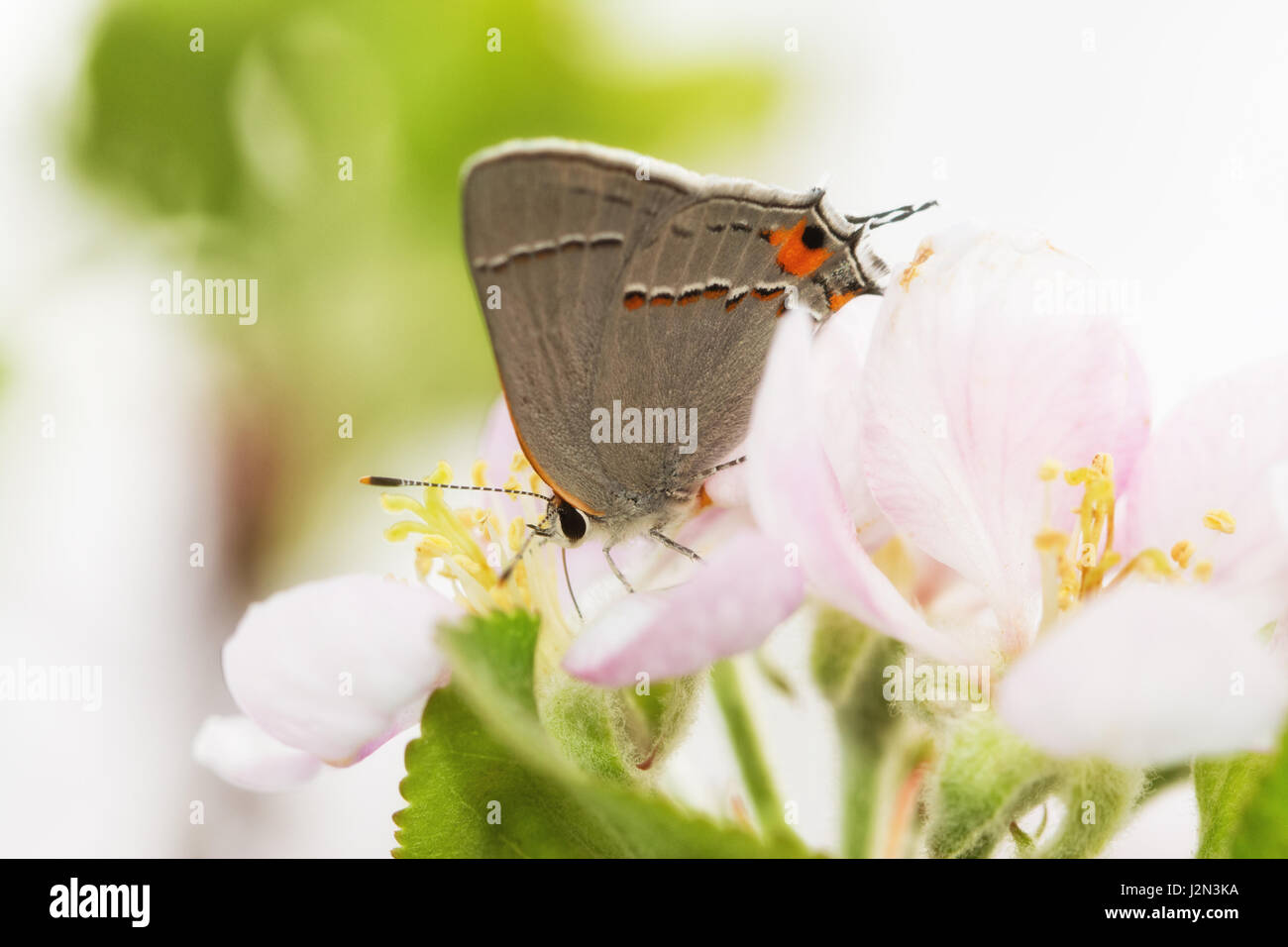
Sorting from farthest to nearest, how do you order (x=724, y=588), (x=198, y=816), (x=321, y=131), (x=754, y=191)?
(x=321, y=131), (x=198, y=816), (x=754, y=191), (x=724, y=588)

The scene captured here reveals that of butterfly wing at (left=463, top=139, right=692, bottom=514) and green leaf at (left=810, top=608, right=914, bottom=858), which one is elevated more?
butterfly wing at (left=463, top=139, right=692, bottom=514)

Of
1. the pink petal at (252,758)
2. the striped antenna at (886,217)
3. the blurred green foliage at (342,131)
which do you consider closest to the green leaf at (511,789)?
the pink petal at (252,758)

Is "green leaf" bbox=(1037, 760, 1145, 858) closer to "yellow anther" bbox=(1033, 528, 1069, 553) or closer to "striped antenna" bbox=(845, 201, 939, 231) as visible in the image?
"yellow anther" bbox=(1033, 528, 1069, 553)

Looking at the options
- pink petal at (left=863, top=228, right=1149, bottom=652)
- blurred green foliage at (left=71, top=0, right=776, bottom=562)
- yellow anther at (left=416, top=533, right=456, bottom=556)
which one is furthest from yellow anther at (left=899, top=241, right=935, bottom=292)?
blurred green foliage at (left=71, top=0, right=776, bottom=562)

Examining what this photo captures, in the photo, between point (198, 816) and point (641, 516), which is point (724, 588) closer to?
point (641, 516)

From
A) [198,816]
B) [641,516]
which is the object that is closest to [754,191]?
[641,516]

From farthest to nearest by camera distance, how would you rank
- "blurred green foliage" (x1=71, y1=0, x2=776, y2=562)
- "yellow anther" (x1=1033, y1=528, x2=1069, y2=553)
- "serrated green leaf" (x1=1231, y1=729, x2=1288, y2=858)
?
"blurred green foliage" (x1=71, y1=0, x2=776, y2=562), "yellow anther" (x1=1033, y1=528, x2=1069, y2=553), "serrated green leaf" (x1=1231, y1=729, x2=1288, y2=858)
